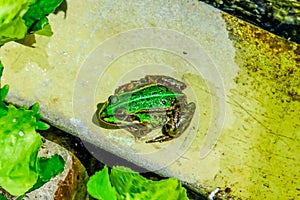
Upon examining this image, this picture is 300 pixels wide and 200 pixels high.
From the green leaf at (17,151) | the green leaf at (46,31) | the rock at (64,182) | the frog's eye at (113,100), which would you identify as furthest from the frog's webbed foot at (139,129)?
the green leaf at (17,151)

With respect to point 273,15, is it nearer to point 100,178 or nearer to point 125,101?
point 125,101

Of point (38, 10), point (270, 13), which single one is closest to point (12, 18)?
point (38, 10)

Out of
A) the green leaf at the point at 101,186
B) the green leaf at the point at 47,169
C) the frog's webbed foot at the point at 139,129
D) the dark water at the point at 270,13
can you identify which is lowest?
the green leaf at the point at 47,169

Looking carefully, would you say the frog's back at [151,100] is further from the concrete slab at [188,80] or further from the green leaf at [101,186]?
the green leaf at [101,186]

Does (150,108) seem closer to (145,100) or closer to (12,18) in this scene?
(145,100)

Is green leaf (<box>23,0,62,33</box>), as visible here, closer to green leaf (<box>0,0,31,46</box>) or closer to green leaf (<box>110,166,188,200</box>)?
green leaf (<box>0,0,31,46</box>)

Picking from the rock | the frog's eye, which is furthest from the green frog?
the rock
